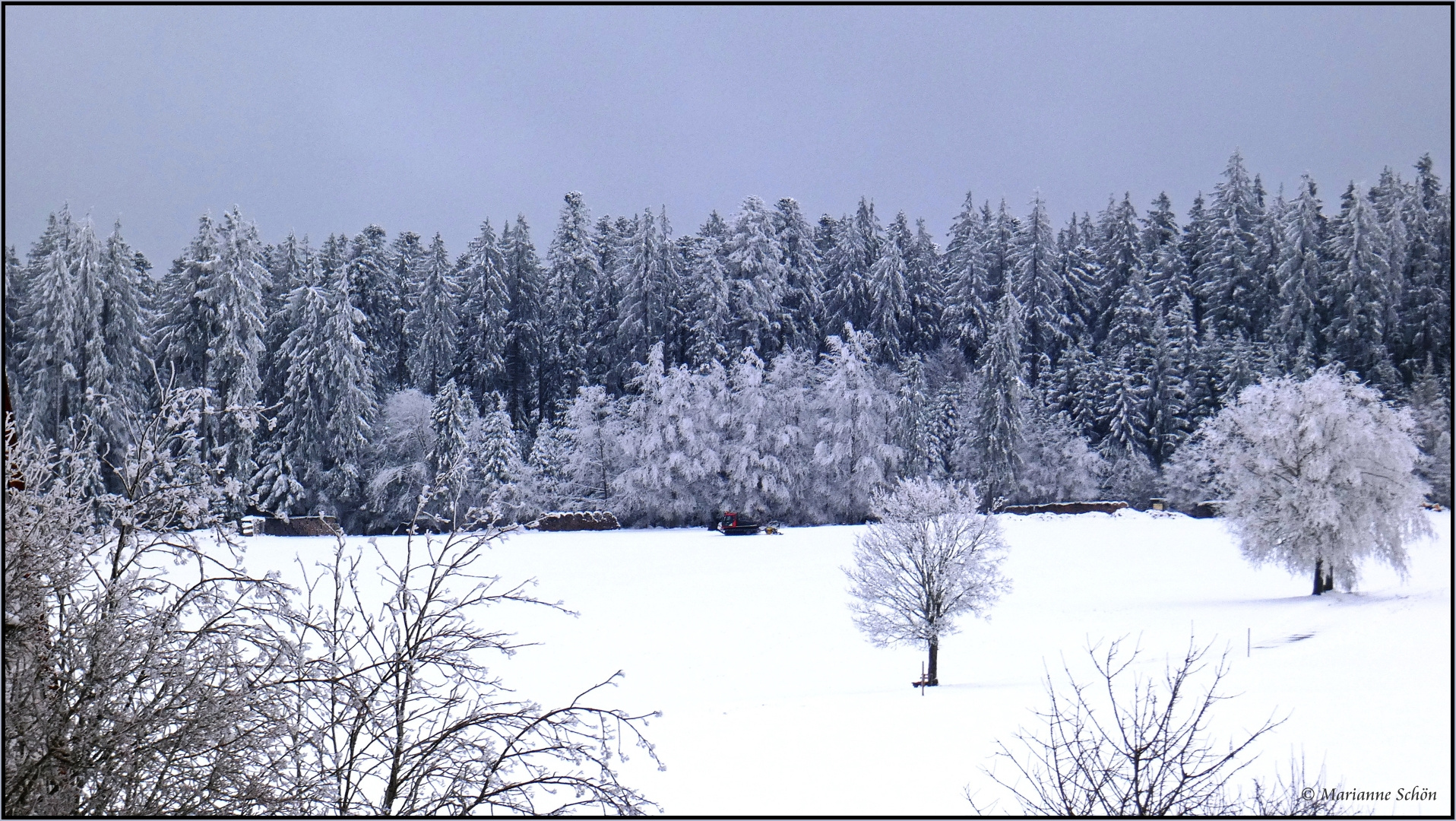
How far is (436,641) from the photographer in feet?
20.4

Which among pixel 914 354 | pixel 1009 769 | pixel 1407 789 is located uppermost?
pixel 914 354

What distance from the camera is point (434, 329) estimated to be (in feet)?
157

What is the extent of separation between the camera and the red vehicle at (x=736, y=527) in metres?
39.3

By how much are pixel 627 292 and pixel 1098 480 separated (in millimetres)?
24995

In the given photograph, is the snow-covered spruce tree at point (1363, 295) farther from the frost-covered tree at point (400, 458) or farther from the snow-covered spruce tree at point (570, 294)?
the frost-covered tree at point (400, 458)

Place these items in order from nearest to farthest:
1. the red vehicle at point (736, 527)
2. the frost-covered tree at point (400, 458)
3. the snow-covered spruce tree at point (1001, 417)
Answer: the red vehicle at point (736, 527), the frost-covered tree at point (400, 458), the snow-covered spruce tree at point (1001, 417)

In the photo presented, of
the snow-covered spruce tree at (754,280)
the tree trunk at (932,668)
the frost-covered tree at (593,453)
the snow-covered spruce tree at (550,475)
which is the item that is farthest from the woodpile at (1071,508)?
the tree trunk at (932,668)

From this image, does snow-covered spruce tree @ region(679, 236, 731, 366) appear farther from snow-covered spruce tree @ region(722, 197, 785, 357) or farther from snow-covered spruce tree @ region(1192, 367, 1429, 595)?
snow-covered spruce tree @ region(1192, 367, 1429, 595)

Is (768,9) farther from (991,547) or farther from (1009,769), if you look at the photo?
(991,547)

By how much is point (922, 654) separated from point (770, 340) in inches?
1097

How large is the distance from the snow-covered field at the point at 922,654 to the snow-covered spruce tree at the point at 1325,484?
138cm

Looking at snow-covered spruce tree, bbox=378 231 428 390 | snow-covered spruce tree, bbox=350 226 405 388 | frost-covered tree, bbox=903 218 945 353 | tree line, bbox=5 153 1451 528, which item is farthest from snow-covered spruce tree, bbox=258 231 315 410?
frost-covered tree, bbox=903 218 945 353

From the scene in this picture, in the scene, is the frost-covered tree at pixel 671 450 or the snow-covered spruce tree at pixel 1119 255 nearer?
the frost-covered tree at pixel 671 450

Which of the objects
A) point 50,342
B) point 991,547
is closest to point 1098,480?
point 991,547
